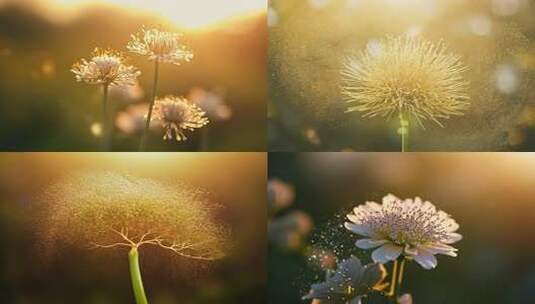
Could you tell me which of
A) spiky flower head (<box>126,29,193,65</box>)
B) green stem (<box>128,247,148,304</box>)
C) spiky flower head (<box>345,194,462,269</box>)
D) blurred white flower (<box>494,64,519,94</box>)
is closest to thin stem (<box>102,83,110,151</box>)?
spiky flower head (<box>126,29,193,65</box>)

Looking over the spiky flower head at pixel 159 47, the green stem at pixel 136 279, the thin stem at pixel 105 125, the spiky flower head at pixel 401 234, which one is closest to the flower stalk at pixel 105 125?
the thin stem at pixel 105 125

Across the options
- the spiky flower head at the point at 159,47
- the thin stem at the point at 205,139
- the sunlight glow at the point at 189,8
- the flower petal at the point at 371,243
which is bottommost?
the flower petal at the point at 371,243

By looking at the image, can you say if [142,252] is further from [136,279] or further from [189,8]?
[189,8]

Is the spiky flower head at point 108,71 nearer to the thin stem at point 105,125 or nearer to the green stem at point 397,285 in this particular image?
the thin stem at point 105,125

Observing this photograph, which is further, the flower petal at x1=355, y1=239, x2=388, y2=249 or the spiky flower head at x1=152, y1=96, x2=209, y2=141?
the spiky flower head at x1=152, y1=96, x2=209, y2=141

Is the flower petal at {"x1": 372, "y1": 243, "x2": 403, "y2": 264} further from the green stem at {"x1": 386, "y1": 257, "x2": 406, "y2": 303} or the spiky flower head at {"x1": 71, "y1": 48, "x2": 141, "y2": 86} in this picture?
the spiky flower head at {"x1": 71, "y1": 48, "x2": 141, "y2": 86}

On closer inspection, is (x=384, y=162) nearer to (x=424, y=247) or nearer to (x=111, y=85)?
(x=424, y=247)

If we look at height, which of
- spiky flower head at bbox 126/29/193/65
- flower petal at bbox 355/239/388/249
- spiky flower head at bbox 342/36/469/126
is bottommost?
flower petal at bbox 355/239/388/249

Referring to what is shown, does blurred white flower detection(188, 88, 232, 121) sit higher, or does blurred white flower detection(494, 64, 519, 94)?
blurred white flower detection(494, 64, 519, 94)
